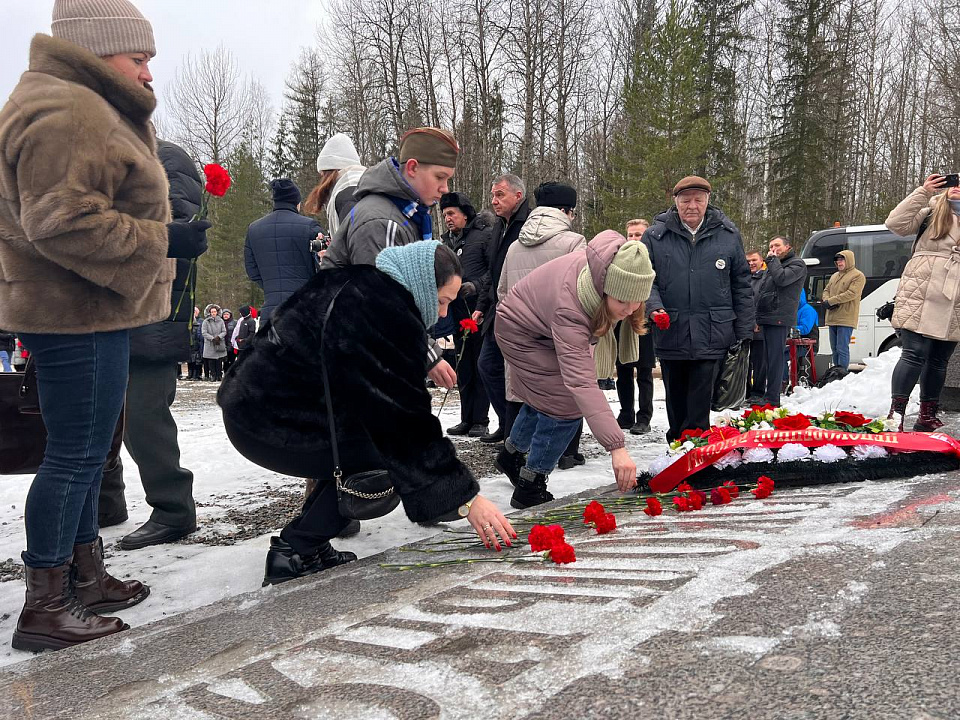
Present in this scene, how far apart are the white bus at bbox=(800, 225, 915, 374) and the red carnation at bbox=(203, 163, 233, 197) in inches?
425

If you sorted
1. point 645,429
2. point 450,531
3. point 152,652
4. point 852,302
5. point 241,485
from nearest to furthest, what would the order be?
point 152,652
point 450,531
point 241,485
point 645,429
point 852,302

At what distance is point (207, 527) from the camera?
13.1 ft

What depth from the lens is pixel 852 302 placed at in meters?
10.4

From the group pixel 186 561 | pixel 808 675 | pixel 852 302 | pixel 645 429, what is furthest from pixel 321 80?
pixel 808 675

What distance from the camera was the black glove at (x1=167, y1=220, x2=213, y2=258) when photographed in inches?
110

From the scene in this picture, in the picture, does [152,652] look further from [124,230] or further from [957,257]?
[957,257]

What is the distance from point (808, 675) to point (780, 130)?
30.1 meters

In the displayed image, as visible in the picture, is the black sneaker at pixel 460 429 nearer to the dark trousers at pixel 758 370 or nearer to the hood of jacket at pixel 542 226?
the hood of jacket at pixel 542 226

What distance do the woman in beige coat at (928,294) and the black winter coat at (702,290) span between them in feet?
3.86

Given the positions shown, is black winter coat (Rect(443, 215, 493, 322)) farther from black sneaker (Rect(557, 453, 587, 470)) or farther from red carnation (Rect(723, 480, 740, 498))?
red carnation (Rect(723, 480, 740, 498))

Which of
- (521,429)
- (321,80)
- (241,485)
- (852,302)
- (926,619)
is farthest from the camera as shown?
(321,80)

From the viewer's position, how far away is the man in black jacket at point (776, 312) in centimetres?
865

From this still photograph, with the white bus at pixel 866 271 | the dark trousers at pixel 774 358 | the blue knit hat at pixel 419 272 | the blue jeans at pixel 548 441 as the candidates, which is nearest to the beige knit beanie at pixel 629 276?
the blue jeans at pixel 548 441

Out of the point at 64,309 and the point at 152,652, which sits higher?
the point at 64,309
